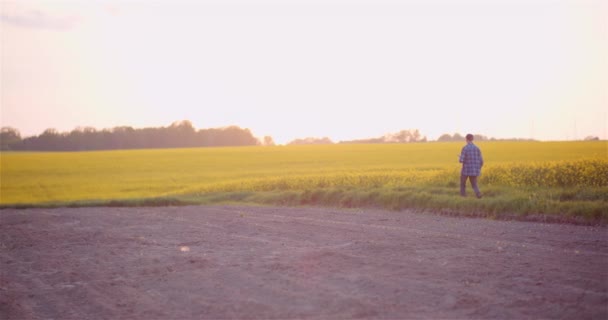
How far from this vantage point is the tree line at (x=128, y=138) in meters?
76.5

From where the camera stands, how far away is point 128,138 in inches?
3233

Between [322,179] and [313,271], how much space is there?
56.6ft

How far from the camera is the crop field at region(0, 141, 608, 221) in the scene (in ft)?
52.6

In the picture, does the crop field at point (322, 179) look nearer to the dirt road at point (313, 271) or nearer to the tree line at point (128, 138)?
the dirt road at point (313, 271)

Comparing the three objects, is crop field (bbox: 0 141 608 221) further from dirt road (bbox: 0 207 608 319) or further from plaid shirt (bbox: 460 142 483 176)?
dirt road (bbox: 0 207 608 319)

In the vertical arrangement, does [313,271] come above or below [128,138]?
below

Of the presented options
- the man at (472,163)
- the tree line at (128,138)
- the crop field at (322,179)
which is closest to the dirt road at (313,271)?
the crop field at (322,179)

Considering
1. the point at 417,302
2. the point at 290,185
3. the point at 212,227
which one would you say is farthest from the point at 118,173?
the point at 417,302

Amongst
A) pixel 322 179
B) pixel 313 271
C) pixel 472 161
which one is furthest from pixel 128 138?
pixel 313 271

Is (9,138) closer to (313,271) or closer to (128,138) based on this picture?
(128,138)

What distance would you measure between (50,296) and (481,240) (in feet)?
23.3

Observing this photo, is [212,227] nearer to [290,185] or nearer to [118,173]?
[290,185]

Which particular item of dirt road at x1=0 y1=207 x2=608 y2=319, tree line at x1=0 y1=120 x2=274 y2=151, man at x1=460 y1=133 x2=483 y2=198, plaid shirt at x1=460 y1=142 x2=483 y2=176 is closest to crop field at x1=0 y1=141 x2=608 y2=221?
man at x1=460 y1=133 x2=483 y2=198

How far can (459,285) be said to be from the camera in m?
7.25
